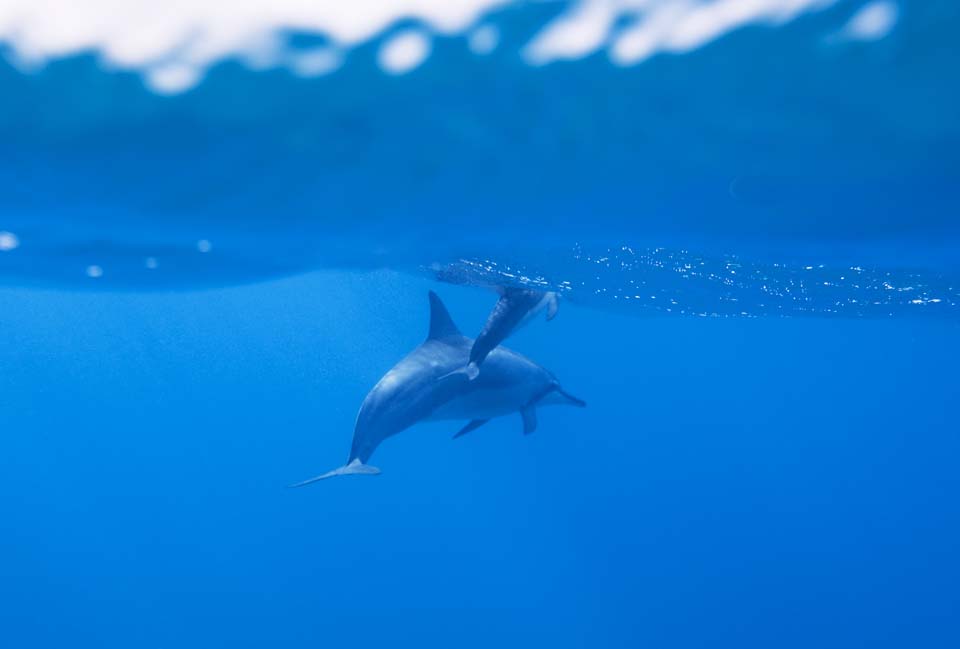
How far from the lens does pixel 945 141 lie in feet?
22.4

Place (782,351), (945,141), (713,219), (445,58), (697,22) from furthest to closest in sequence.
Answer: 1. (782,351)
2. (713,219)
3. (945,141)
4. (445,58)
5. (697,22)

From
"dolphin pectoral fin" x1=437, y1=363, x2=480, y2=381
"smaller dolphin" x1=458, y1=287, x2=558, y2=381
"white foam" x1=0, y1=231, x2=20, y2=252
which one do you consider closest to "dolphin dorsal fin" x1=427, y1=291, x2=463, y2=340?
"dolphin pectoral fin" x1=437, y1=363, x2=480, y2=381

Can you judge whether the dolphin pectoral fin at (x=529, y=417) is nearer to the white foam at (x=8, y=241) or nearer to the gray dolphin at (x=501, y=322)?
the gray dolphin at (x=501, y=322)

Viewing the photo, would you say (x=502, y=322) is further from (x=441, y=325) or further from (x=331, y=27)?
(x=331, y=27)

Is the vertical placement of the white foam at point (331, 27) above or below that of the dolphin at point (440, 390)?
above

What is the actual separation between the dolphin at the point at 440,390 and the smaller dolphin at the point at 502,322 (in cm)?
46

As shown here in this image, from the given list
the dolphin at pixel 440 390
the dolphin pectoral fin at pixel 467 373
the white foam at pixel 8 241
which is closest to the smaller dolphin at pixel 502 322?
the dolphin pectoral fin at pixel 467 373

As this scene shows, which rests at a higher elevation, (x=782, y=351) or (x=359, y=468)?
(x=782, y=351)

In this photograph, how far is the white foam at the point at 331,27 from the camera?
4.64m

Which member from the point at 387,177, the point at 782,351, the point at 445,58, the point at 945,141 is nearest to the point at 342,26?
the point at 445,58

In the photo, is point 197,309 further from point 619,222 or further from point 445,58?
point 445,58

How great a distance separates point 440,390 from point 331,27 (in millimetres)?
6850

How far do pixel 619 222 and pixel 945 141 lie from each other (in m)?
3.82

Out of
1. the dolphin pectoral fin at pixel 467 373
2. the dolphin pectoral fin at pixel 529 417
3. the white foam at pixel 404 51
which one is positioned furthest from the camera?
the dolphin pectoral fin at pixel 529 417
